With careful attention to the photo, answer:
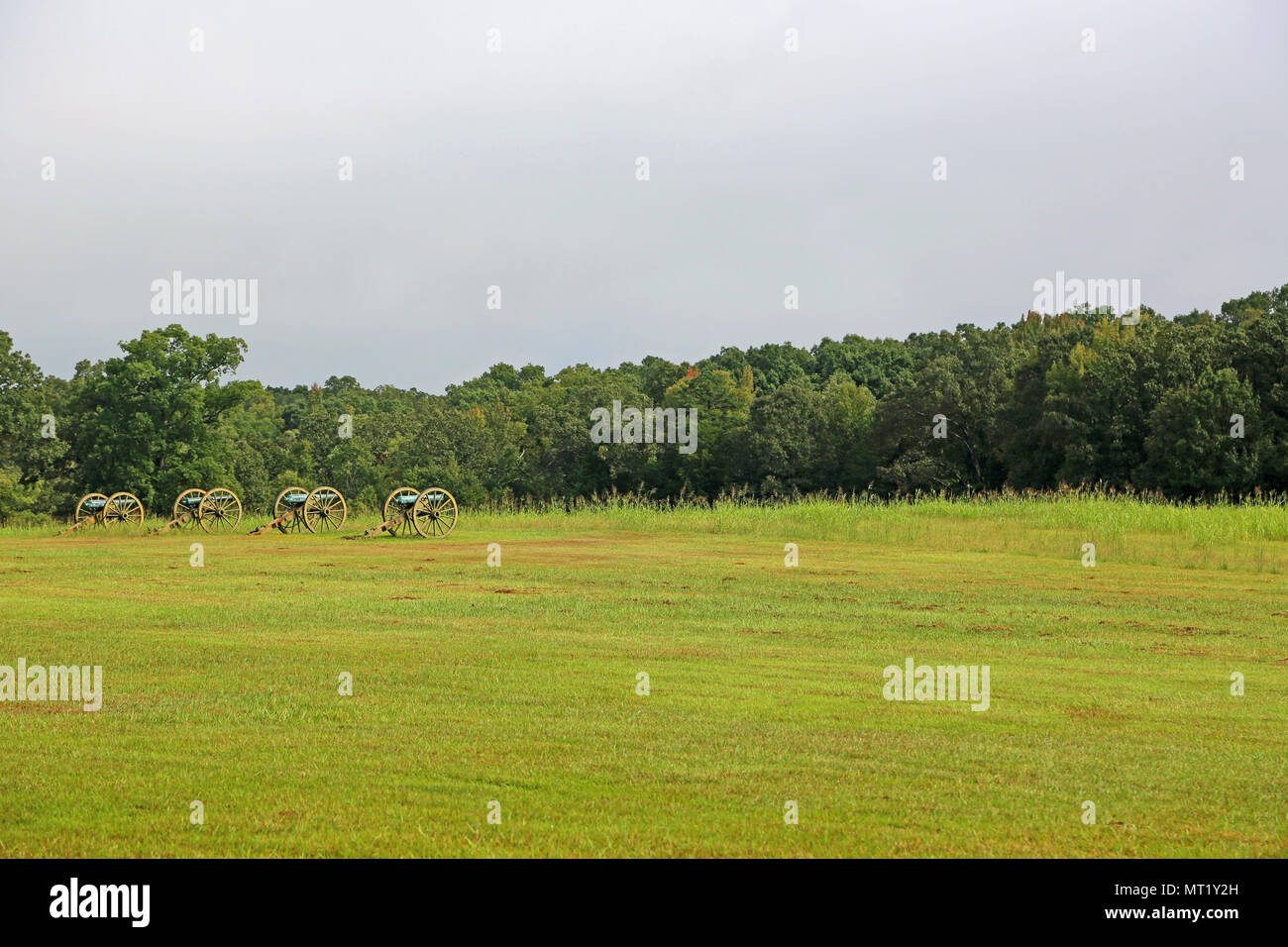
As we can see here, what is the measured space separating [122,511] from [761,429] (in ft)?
114

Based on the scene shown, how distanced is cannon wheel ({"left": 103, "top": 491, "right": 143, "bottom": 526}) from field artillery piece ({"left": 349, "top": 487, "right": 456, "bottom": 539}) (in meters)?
8.64

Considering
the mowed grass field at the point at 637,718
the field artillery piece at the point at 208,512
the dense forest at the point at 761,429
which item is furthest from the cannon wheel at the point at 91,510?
the mowed grass field at the point at 637,718

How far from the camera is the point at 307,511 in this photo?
3197 cm

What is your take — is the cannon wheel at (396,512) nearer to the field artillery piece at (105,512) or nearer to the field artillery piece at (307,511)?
the field artillery piece at (307,511)

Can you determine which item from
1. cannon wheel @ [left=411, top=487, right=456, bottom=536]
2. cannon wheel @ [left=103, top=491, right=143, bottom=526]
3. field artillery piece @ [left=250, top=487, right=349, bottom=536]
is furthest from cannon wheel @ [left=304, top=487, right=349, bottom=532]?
cannon wheel @ [left=103, top=491, right=143, bottom=526]

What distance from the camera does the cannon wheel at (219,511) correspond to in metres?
33.1

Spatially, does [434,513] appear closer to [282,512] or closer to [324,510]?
[324,510]

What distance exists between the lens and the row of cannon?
97.8 feet

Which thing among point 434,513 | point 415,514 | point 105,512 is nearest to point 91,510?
point 105,512

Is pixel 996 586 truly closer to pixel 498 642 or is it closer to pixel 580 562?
pixel 580 562

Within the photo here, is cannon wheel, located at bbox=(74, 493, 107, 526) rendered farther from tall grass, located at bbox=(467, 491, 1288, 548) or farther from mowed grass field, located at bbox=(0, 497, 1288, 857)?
mowed grass field, located at bbox=(0, 497, 1288, 857)

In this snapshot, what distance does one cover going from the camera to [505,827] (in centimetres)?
558
